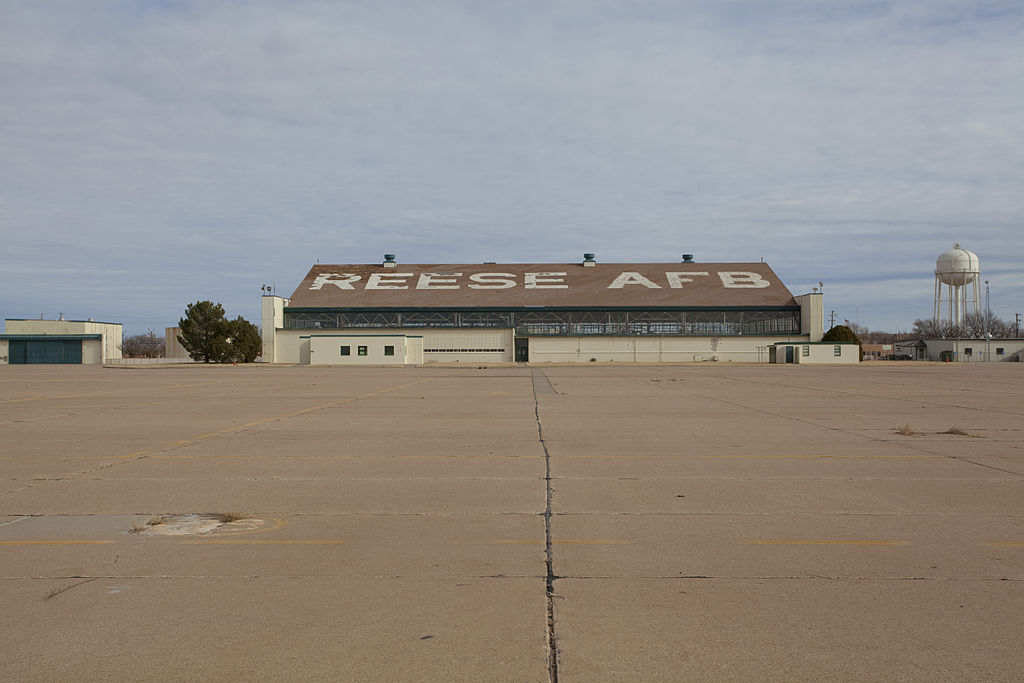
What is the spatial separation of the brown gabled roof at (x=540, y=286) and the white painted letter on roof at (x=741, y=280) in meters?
0.11

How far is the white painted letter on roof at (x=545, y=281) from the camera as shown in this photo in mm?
86625

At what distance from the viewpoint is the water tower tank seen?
101 m

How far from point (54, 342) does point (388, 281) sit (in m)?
39.4

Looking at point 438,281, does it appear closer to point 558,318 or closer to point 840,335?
point 558,318

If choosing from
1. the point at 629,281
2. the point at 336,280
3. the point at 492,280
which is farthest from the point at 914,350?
the point at 336,280

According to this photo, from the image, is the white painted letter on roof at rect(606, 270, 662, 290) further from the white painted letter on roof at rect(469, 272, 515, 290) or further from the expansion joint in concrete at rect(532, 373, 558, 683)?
the expansion joint in concrete at rect(532, 373, 558, 683)

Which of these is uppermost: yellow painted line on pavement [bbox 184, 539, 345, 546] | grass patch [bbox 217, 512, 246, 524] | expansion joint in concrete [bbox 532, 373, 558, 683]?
grass patch [bbox 217, 512, 246, 524]

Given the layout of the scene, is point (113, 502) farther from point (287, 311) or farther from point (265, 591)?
point (287, 311)

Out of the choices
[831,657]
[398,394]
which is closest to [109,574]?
[831,657]

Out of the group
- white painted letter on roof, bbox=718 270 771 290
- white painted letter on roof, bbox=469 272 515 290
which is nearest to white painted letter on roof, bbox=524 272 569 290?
white painted letter on roof, bbox=469 272 515 290

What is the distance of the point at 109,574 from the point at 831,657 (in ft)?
17.1

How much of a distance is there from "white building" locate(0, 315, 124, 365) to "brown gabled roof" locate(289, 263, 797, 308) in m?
25.3

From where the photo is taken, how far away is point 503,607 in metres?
5.00

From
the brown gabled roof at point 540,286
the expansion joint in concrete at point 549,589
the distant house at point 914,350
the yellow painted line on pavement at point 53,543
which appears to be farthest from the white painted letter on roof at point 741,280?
the yellow painted line on pavement at point 53,543
